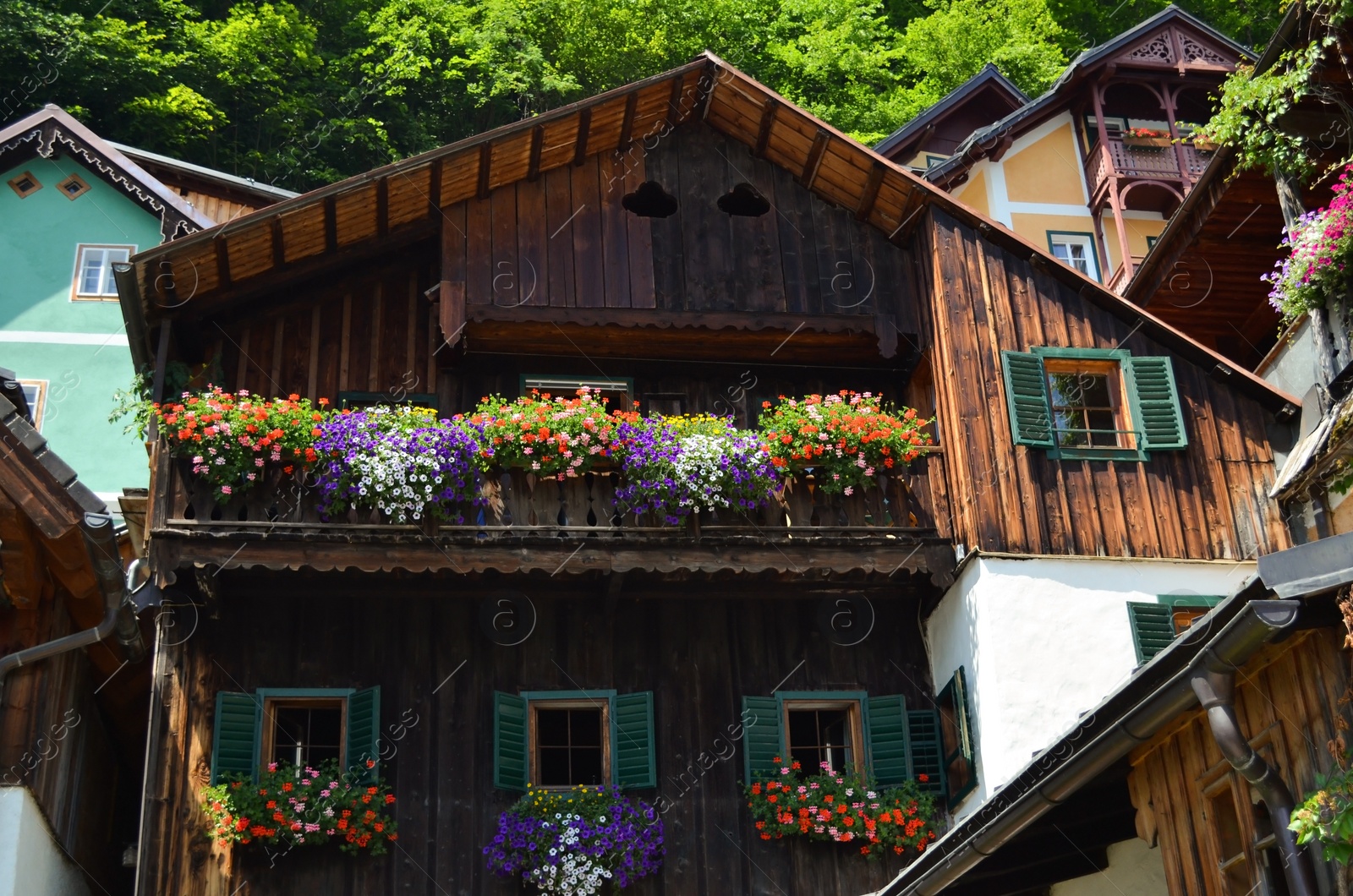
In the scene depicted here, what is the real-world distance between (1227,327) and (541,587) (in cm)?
936

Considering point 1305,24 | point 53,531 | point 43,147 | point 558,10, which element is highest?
point 558,10

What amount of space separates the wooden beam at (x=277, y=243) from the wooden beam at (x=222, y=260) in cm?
49

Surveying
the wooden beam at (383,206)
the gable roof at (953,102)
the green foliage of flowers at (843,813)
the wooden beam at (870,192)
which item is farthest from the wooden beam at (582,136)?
the gable roof at (953,102)

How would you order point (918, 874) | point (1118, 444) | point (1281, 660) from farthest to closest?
point (1118, 444)
point (918, 874)
point (1281, 660)

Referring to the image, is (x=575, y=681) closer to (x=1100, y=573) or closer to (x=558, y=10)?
(x=1100, y=573)

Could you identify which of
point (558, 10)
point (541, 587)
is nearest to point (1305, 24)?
point (541, 587)

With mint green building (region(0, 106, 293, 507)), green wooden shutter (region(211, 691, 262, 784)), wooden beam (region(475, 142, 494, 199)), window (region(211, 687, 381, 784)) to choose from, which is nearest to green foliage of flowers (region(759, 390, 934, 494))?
wooden beam (region(475, 142, 494, 199))

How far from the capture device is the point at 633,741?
1525 centimetres

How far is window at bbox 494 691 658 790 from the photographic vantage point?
15.0 metres

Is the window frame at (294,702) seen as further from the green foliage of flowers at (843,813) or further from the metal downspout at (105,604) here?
the green foliage of flowers at (843,813)

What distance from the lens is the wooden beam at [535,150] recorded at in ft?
55.5

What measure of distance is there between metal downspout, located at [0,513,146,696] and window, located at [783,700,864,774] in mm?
6129

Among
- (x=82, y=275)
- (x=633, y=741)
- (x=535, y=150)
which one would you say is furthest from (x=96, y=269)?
(x=633, y=741)

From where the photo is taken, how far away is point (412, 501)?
582 inches
